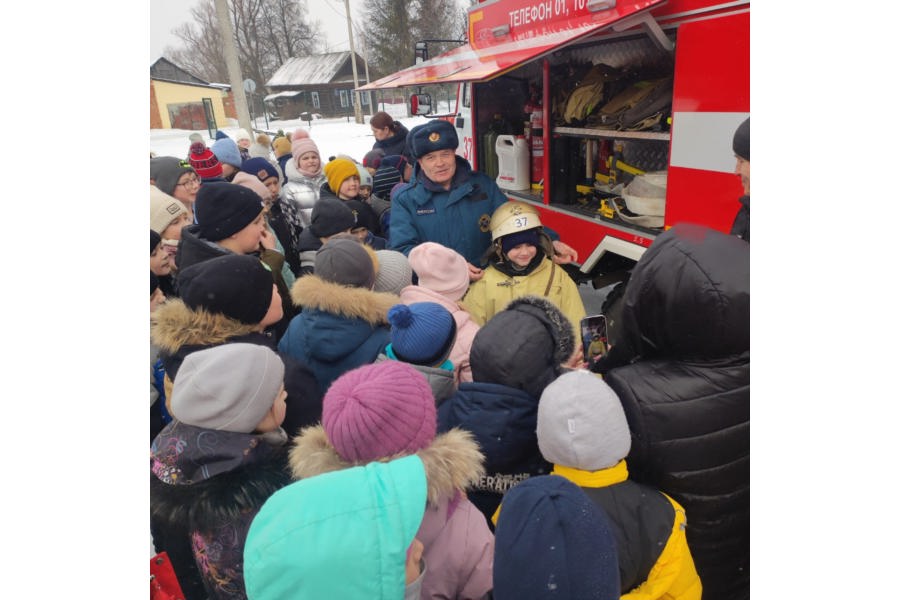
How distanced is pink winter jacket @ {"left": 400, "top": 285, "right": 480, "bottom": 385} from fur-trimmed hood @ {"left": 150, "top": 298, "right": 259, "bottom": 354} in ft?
2.69

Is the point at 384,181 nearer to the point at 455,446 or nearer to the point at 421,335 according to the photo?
the point at 421,335

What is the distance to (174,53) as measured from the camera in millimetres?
45500

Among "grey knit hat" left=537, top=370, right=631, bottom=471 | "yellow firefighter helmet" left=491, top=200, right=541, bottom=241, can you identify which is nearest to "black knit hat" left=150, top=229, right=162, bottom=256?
"yellow firefighter helmet" left=491, top=200, right=541, bottom=241

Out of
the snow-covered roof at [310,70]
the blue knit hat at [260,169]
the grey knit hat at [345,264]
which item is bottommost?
the grey knit hat at [345,264]

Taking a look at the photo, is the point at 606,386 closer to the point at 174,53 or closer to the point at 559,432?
the point at 559,432

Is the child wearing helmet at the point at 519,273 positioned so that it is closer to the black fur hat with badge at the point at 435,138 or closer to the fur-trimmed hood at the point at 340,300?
the black fur hat with badge at the point at 435,138

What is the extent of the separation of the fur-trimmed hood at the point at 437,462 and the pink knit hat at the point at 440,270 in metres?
1.27

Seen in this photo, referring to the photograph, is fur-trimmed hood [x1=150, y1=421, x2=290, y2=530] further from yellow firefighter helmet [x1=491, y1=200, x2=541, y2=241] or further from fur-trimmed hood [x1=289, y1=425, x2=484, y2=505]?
yellow firefighter helmet [x1=491, y1=200, x2=541, y2=241]

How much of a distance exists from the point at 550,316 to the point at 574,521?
35.6 inches

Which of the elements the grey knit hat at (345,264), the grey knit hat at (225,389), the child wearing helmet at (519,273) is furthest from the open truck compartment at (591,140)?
the grey knit hat at (225,389)

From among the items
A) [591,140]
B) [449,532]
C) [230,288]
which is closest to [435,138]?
[230,288]

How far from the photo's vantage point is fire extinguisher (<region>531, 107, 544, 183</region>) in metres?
4.49

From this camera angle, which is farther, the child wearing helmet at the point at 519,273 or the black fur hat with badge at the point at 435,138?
the black fur hat with badge at the point at 435,138

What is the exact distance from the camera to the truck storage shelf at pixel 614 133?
319cm
